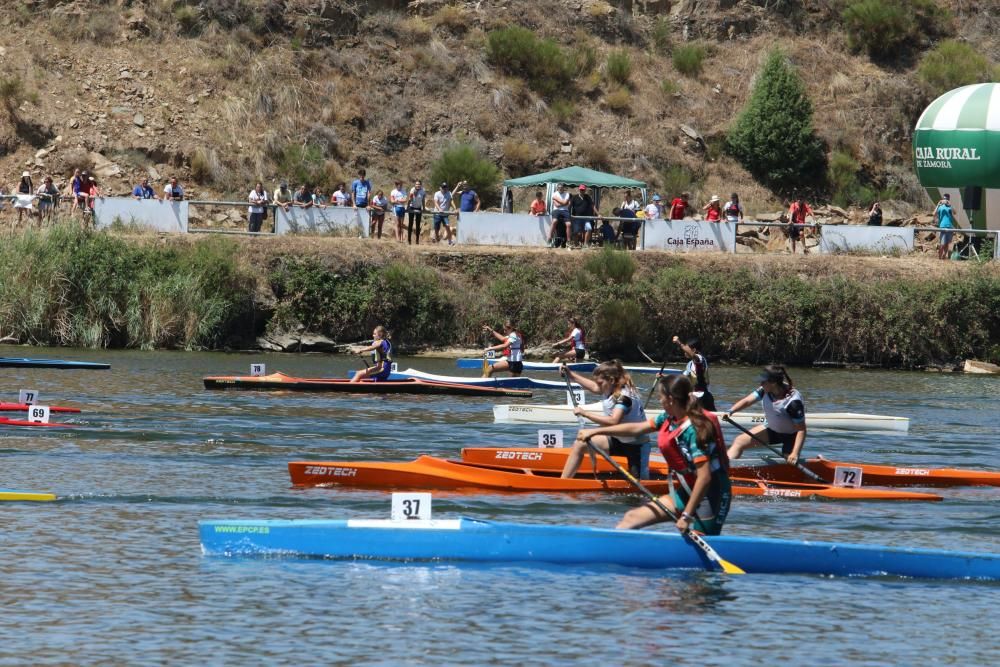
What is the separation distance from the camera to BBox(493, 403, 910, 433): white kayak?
78.9ft

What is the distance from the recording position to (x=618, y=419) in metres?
15.5

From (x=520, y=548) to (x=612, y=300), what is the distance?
2666 centimetres

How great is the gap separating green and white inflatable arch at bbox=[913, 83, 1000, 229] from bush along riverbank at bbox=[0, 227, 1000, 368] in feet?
17.3

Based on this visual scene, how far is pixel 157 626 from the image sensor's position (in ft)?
35.3

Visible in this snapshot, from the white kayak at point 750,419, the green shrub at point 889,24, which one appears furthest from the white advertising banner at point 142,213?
the green shrub at point 889,24

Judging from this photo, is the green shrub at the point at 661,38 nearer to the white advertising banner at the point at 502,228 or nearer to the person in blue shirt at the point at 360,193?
the white advertising banner at the point at 502,228

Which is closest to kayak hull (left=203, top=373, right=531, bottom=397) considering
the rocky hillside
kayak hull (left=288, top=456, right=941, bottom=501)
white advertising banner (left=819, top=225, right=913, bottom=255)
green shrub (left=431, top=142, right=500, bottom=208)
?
kayak hull (left=288, top=456, right=941, bottom=501)

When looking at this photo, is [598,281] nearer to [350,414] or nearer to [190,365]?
[190,365]

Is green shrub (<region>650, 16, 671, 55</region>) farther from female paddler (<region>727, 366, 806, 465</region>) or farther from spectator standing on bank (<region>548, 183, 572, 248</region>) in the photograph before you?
female paddler (<region>727, 366, 806, 465</region>)

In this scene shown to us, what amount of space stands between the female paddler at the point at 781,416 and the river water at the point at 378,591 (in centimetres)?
78

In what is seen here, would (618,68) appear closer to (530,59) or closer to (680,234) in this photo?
(530,59)

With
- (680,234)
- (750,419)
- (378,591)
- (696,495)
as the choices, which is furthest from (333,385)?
(696,495)

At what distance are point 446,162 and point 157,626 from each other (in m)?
40.8

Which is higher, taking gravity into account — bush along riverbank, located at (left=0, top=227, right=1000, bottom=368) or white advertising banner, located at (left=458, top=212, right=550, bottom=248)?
white advertising banner, located at (left=458, top=212, right=550, bottom=248)
